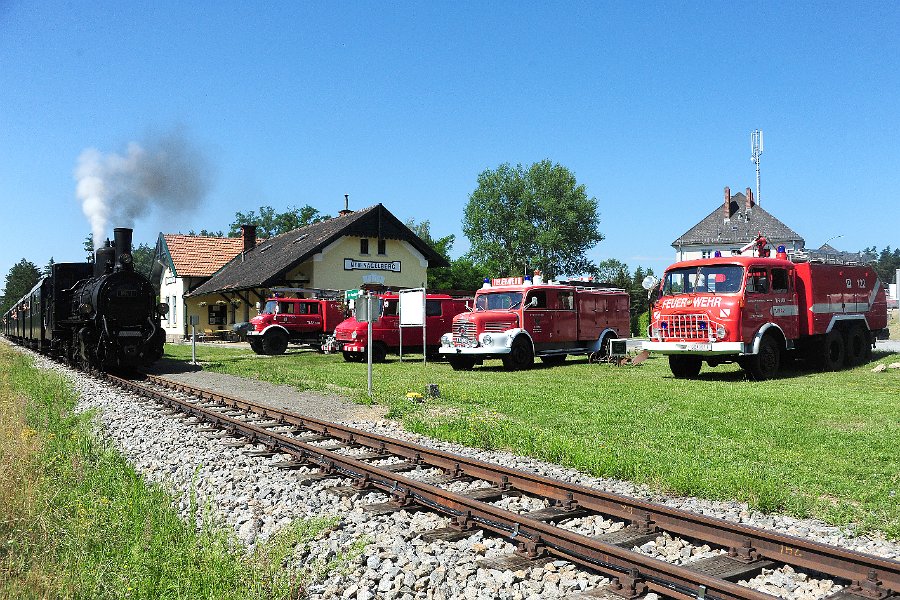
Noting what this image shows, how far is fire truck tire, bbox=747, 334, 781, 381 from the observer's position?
15320 millimetres

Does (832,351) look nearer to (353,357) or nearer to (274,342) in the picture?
(353,357)

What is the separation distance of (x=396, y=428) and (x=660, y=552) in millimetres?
5918

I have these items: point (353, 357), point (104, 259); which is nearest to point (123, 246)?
point (104, 259)

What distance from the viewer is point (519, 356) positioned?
19.2 metres

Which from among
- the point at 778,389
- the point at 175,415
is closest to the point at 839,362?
the point at 778,389

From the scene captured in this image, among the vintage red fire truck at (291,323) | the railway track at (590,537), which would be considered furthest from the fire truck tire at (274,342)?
the railway track at (590,537)

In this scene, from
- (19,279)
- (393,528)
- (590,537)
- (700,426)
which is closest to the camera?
(590,537)

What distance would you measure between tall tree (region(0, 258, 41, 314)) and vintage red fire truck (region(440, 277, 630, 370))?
391ft

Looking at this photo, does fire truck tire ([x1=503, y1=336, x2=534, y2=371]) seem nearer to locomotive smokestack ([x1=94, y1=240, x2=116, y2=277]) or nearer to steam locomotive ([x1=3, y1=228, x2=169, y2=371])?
steam locomotive ([x1=3, y1=228, x2=169, y2=371])

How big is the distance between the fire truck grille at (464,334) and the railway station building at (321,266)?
11100 mm

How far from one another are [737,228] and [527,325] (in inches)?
2030

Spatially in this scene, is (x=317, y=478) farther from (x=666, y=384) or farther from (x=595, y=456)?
(x=666, y=384)

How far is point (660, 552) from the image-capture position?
4891 millimetres

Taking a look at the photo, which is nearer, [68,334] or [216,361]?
[68,334]
